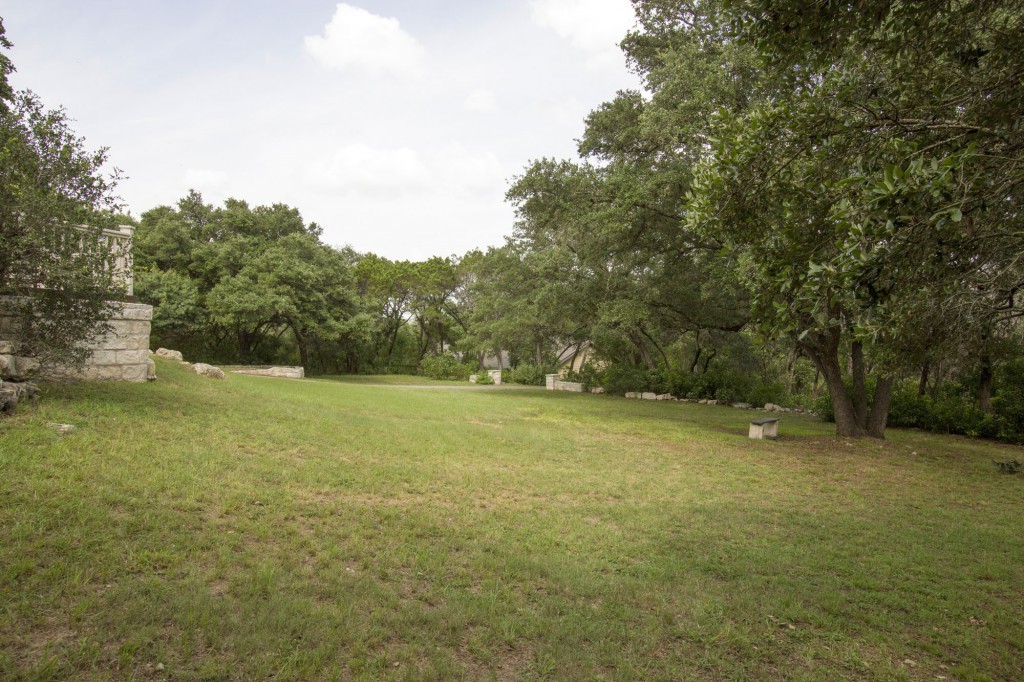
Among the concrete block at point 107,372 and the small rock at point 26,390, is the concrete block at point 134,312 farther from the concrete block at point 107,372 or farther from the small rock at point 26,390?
the small rock at point 26,390

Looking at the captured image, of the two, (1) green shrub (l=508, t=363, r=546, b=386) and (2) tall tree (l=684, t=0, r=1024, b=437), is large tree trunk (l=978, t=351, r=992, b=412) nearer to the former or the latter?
(2) tall tree (l=684, t=0, r=1024, b=437)

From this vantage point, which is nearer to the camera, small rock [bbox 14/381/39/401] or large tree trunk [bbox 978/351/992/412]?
small rock [bbox 14/381/39/401]

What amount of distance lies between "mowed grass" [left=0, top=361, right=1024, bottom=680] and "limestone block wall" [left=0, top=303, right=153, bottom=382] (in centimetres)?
68

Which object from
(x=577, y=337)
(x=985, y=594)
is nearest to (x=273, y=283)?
(x=577, y=337)

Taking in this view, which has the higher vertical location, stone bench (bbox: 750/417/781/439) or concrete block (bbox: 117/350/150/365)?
concrete block (bbox: 117/350/150/365)

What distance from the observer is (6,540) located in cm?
402

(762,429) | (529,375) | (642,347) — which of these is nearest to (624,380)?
(642,347)

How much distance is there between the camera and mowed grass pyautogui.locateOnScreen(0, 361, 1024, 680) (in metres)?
3.34

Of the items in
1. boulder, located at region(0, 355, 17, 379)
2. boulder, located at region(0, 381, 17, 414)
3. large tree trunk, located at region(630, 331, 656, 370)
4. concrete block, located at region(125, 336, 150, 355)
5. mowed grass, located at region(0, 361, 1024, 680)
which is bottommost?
mowed grass, located at region(0, 361, 1024, 680)

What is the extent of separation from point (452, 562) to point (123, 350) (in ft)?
27.6

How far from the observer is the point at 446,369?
34375 mm

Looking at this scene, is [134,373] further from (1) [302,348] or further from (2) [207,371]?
(1) [302,348]

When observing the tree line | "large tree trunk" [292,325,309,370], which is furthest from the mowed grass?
"large tree trunk" [292,325,309,370]

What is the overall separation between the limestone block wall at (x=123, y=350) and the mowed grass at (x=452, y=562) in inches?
26.7
